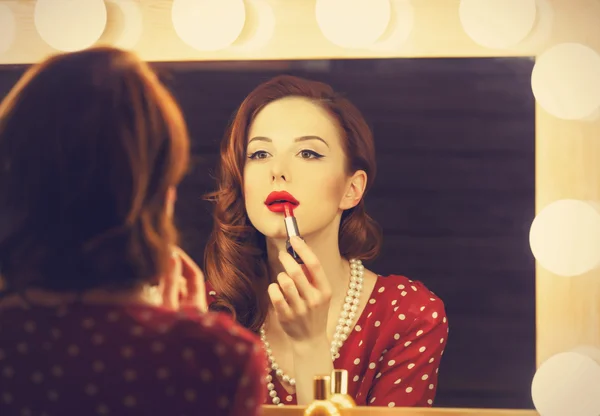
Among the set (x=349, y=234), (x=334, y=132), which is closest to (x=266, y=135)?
(x=334, y=132)

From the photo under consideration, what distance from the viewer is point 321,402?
1.10m

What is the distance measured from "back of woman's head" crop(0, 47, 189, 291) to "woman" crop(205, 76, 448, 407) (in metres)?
0.43

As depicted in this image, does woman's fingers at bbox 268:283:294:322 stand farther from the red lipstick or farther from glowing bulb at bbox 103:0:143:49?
glowing bulb at bbox 103:0:143:49

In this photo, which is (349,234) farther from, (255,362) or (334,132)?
(255,362)

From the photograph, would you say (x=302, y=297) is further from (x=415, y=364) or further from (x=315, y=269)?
(x=415, y=364)

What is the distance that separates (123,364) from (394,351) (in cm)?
59

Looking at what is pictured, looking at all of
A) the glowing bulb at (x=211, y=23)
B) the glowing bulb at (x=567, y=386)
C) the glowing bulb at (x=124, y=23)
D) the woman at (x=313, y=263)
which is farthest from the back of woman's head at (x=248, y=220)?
the glowing bulb at (x=567, y=386)

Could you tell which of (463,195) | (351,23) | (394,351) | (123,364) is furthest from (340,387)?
(351,23)

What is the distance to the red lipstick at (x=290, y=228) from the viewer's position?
3.93 feet

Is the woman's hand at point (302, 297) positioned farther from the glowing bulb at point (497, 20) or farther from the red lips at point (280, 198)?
the glowing bulb at point (497, 20)

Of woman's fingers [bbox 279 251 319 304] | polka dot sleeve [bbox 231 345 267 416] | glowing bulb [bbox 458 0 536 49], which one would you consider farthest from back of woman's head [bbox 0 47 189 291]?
glowing bulb [bbox 458 0 536 49]

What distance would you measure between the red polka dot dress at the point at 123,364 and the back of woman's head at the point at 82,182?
0.15 feet

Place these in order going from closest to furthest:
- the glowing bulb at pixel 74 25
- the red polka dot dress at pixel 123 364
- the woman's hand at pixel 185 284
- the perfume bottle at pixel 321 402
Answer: the red polka dot dress at pixel 123 364 → the woman's hand at pixel 185 284 → the perfume bottle at pixel 321 402 → the glowing bulb at pixel 74 25

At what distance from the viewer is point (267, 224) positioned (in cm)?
122
